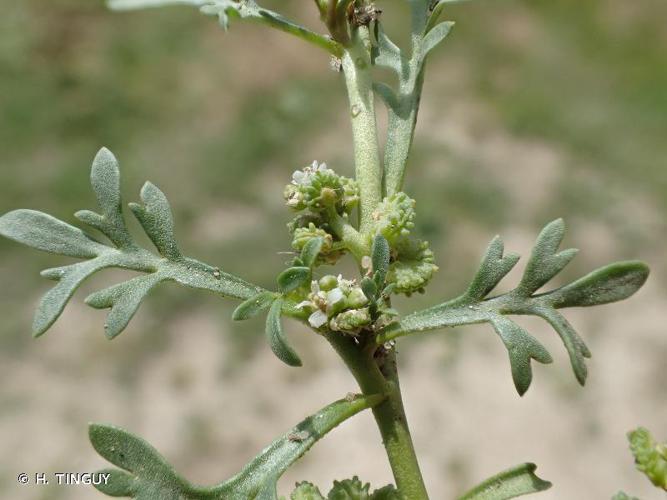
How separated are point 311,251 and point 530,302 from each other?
0.36m

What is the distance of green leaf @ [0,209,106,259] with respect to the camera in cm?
127

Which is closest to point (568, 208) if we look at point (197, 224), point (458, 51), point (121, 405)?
point (458, 51)

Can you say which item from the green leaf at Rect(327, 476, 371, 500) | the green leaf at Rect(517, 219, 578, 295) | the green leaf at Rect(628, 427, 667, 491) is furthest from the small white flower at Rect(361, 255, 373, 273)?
the green leaf at Rect(628, 427, 667, 491)

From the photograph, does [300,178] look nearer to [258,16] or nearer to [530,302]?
[258,16]

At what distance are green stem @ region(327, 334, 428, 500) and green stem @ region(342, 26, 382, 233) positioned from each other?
0.21 meters

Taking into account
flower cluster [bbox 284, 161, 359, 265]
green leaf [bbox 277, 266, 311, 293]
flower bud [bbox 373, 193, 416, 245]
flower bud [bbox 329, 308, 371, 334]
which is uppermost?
flower cluster [bbox 284, 161, 359, 265]

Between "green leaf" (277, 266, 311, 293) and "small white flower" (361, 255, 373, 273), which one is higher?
"small white flower" (361, 255, 373, 273)

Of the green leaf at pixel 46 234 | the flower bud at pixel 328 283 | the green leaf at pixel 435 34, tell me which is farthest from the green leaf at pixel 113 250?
the green leaf at pixel 435 34

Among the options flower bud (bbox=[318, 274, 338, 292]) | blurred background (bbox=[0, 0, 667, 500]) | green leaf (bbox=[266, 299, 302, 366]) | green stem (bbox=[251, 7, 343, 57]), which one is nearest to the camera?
green leaf (bbox=[266, 299, 302, 366])

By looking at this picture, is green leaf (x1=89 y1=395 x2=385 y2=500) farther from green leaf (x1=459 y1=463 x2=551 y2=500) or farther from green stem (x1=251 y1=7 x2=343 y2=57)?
green stem (x1=251 y1=7 x2=343 y2=57)

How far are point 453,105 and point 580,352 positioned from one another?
561cm

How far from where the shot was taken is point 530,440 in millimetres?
4945

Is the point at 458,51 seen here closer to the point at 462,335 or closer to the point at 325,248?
the point at 462,335

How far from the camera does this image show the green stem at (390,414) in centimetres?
121
